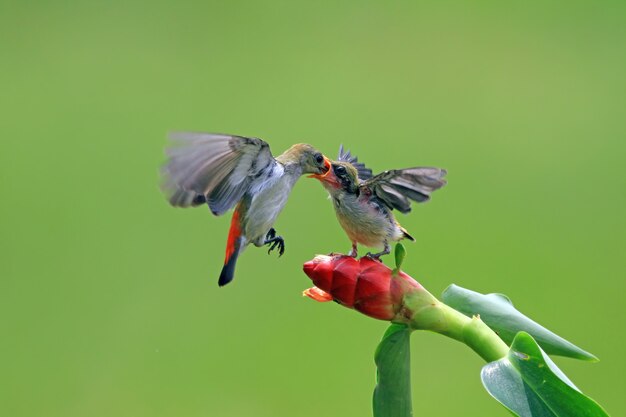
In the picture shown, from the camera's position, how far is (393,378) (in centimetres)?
123

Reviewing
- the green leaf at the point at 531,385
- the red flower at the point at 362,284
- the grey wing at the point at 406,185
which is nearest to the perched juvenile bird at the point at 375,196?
the grey wing at the point at 406,185

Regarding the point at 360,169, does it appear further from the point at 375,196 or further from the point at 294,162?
the point at 375,196

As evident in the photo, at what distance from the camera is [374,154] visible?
575 cm

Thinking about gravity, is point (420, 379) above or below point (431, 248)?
below

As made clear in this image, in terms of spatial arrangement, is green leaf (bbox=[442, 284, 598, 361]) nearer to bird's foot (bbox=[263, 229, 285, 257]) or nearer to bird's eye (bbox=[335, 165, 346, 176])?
bird's eye (bbox=[335, 165, 346, 176])

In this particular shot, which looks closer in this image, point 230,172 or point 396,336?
point 396,336

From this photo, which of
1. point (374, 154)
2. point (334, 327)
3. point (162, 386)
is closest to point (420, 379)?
point (334, 327)

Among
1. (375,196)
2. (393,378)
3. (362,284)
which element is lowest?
(393,378)

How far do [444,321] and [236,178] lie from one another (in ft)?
1.46

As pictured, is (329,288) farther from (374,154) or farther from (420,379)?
(374,154)

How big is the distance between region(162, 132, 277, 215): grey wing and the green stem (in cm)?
38

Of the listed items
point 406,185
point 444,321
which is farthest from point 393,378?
point 406,185

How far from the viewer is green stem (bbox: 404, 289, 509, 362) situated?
3.95 feet

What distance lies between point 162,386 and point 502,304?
3621 mm
